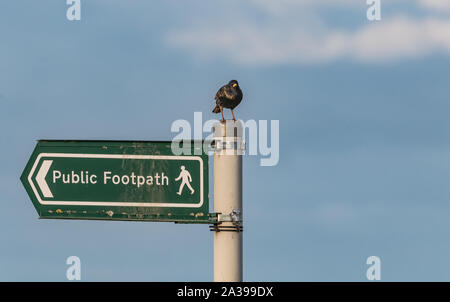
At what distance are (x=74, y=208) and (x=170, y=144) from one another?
1289 millimetres

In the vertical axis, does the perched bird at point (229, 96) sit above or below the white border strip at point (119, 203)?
above

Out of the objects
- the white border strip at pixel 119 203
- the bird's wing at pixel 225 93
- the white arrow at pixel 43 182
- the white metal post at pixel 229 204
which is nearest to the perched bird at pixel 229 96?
the bird's wing at pixel 225 93

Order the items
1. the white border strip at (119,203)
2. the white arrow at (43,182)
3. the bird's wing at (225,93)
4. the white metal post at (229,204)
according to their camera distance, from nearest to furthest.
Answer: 1. the white metal post at (229,204)
2. the white border strip at (119,203)
3. the white arrow at (43,182)
4. the bird's wing at (225,93)

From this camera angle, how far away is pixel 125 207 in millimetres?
13312

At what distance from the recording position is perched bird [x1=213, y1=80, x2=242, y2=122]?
44.8ft

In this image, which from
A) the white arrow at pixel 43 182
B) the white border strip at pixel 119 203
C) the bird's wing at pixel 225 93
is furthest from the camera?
the bird's wing at pixel 225 93

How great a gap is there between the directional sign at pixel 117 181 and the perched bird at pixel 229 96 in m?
0.85

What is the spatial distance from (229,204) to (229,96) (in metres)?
1.42

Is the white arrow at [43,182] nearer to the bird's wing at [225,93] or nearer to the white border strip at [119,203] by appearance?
the white border strip at [119,203]

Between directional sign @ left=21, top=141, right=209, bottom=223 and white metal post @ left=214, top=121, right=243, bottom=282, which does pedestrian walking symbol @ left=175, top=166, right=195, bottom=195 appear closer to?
directional sign @ left=21, top=141, right=209, bottom=223

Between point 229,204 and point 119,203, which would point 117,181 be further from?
point 229,204

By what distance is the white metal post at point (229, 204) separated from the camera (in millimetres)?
13047

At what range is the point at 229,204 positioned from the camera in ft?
42.8
